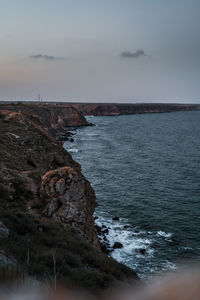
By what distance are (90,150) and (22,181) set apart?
48.1 meters

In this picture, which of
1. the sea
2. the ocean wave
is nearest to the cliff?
the sea

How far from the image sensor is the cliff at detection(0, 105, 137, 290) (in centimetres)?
717

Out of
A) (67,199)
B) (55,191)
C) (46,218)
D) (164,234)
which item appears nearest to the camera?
(46,218)

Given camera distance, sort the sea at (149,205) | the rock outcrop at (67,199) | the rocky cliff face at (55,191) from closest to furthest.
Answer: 1. the rocky cliff face at (55,191)
2. the rock outcrop at (67,199)
3. the sea at (149,205)

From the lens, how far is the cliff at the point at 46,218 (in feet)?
23.5

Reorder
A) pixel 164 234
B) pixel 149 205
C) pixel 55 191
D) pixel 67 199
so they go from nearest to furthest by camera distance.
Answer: pixel 55 191
pixel 67 199
pixel 164 234
pixel 149 205

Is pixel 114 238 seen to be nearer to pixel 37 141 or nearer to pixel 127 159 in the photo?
pixel 37 141

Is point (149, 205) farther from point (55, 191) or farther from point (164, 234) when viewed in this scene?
point (55, 191)

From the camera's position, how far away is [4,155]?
66.3 feet

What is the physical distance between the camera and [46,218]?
512 inches

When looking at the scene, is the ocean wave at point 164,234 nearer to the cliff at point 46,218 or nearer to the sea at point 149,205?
the sea at point 149,205

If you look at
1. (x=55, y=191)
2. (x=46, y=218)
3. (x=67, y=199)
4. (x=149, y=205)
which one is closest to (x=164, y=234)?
(x=149, y=205)

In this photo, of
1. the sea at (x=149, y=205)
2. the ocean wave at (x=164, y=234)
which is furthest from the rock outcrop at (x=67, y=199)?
the ocean wave at (x=164, y=234)

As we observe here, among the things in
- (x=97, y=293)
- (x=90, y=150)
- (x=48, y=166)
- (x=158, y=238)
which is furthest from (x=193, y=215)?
(x=90, y=150)
